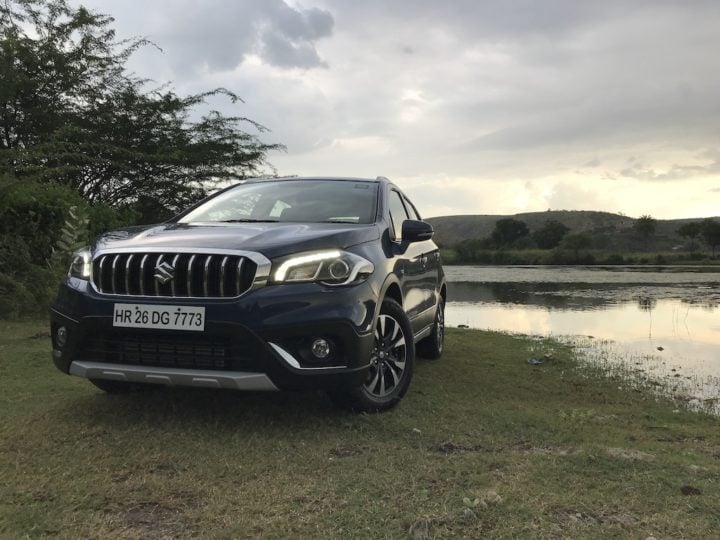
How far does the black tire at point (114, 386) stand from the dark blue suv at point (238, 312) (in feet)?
0.19

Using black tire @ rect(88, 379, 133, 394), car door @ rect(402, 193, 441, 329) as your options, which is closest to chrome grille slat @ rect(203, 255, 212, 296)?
black tire @ rect(88, 379, 133, 394)

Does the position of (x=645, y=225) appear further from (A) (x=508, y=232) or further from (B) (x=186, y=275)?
(B) (x=186, y=275)

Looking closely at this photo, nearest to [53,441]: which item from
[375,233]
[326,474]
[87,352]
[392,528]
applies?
[87,352]

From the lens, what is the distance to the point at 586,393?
525 centimetres

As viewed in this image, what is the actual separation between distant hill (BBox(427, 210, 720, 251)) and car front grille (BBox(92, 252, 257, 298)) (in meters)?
70.5

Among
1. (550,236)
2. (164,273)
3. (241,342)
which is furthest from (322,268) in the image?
(550,236)

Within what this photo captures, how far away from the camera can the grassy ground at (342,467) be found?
Answer: 7.94 feet

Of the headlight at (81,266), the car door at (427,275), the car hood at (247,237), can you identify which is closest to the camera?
the car hood at (247,237)

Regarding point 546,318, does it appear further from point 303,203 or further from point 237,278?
point 237,278

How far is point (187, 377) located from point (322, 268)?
91cm

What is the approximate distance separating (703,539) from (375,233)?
8.26 feet

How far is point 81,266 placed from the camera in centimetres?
374

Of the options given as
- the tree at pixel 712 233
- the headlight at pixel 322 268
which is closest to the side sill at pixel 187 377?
the headlight at pixel 322 268

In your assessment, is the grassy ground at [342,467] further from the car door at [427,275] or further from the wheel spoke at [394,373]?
the car door at [427,275]
